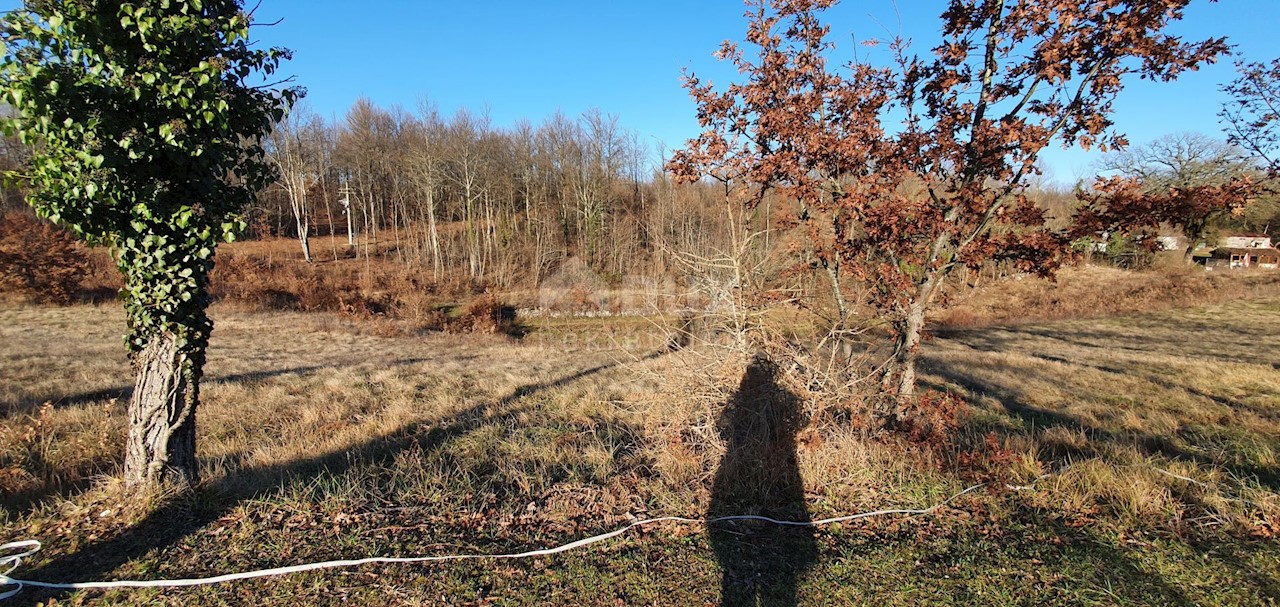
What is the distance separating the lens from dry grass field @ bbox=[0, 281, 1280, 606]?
3.09 m

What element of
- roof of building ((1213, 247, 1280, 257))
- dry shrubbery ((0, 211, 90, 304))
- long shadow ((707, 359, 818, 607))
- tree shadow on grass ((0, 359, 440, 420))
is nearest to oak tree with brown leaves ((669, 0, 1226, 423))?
long shadow ((707, 359, 818, 607))

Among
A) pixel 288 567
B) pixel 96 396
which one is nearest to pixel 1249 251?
pixel 288 567

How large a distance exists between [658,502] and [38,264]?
97.3 ft

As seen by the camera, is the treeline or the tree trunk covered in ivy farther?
the treeline

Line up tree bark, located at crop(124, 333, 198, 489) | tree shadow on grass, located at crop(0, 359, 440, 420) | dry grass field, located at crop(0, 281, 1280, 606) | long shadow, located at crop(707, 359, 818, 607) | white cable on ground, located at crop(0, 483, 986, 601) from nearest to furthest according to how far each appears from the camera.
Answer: white cable on ground, located at crop(0, 483, 986, 601)
dry grass field, located at crop(0, 281, 1280, 606)
long shadow, located at crop(707, 359, 818, 607)
tree bark, located at crop(124, 333, 198, 489)
tree shadow on grass, located at crop(0, 359, 440, 420)

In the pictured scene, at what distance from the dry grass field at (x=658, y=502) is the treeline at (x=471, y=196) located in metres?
31.1

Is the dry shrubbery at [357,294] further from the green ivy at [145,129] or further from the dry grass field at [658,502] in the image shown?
the green ivy at [145,129]

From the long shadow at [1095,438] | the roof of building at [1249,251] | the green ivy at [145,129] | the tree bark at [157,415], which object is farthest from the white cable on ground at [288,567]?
the roof of building at [1249,251]

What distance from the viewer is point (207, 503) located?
12.5 feet

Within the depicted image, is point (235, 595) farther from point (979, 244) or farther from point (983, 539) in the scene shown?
point (979, 244)

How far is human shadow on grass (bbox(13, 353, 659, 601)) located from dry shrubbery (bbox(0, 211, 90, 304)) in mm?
25192

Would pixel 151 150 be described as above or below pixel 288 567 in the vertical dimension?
above

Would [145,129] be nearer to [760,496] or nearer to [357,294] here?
[760,496]

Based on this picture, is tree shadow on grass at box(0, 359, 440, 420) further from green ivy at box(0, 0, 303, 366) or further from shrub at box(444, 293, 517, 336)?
shrub at box(444, 293, 517, 336)
